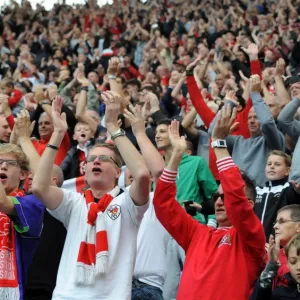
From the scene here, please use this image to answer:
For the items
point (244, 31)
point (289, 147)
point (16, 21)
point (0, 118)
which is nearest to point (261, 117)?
point (289, 147)

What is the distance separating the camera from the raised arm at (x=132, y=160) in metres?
4.71

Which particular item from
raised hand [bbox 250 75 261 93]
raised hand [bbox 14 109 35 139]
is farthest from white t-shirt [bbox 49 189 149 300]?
raised hand [bbox 250 75 261 93]

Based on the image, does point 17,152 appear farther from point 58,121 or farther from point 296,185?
point 296,185

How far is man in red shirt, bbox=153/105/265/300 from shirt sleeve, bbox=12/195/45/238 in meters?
0.71

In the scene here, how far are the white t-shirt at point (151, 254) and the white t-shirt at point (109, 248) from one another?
2.27 ft

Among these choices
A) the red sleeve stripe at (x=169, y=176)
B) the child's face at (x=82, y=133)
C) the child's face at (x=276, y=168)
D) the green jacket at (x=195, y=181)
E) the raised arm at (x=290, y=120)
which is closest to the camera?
the red sleeve stripe at (x=169, y=176)

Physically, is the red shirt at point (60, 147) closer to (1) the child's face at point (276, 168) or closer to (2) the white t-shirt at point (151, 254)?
(1) the child's face at point (276, 168)

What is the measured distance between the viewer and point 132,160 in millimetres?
4754

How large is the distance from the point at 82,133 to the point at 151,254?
3089mm

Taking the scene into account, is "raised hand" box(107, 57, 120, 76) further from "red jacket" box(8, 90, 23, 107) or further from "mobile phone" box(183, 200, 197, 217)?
"red jacket" box(8, 90, 23, 107)

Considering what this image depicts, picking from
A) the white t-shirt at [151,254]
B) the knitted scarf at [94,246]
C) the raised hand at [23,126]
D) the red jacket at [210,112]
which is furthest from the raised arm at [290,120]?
the knitted scarf at [94,246]

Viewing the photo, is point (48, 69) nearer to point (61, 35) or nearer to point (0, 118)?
point (61, 35)

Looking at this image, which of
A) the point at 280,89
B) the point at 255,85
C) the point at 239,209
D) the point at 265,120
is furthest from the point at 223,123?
the point at 280,89

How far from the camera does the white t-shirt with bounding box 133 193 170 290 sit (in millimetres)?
5453
